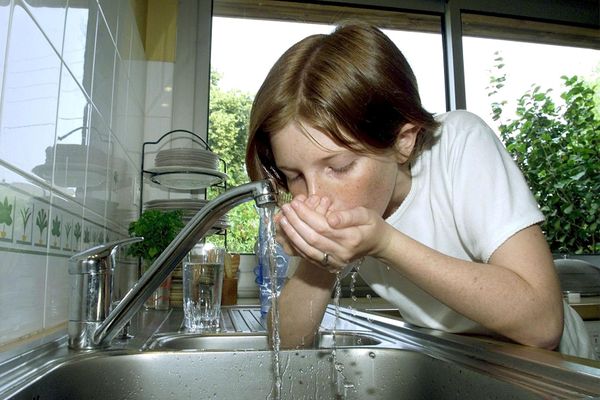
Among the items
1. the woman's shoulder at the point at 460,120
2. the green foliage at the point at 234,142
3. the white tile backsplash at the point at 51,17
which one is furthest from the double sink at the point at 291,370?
the green foliage at the point at 234,142

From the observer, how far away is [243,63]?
2244 millimetres

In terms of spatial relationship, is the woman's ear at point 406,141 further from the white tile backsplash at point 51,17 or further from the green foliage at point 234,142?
the green foliage at point 234,142

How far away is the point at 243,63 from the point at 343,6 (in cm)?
61

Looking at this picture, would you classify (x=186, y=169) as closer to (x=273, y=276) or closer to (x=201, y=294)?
(x=201, y=294)

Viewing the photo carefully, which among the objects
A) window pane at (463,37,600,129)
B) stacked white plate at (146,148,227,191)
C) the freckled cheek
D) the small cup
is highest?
window pane at (463,37,600,129)

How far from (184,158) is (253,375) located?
108 centimetres

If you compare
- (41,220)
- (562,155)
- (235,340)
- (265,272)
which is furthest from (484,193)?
(562,155)

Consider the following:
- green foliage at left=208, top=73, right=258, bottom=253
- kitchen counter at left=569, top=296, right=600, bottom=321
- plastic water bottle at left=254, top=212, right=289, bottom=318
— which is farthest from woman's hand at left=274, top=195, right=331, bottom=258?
green foliage at left=208, top=73, right=258, bottom=253

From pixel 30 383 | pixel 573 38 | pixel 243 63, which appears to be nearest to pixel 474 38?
pixel 573 38

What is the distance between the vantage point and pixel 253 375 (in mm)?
740

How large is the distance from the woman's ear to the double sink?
0.29 m

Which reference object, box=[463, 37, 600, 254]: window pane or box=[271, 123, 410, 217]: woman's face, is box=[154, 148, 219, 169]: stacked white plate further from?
box=[463, 37, 600, 254]: window pane

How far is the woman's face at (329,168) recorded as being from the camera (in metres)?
0.69

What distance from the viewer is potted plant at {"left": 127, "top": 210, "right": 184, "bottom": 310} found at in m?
1.37
